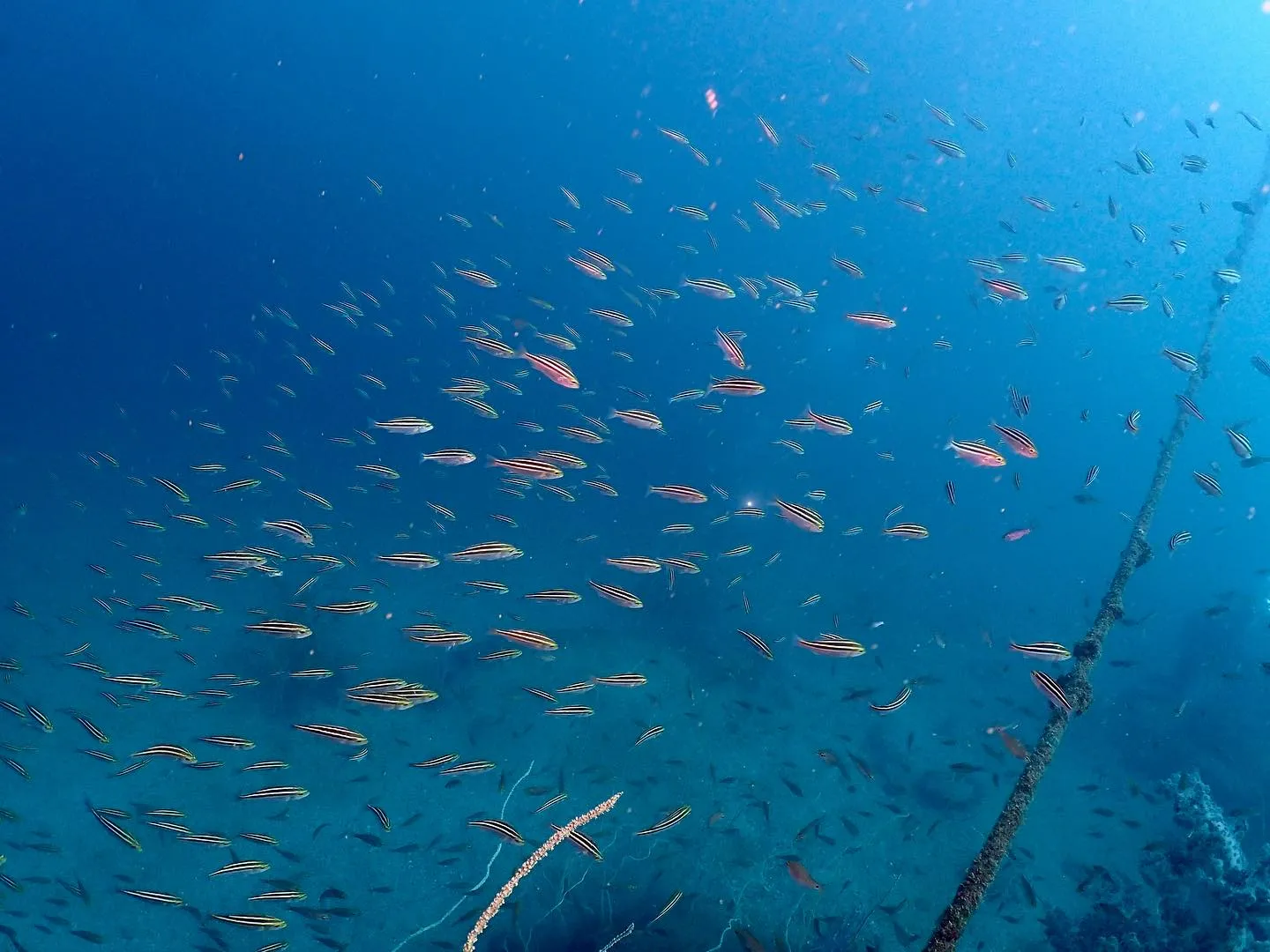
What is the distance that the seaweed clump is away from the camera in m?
7.27

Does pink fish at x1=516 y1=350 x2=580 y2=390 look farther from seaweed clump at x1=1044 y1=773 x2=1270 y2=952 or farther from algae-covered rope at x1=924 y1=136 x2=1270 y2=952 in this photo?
seaweed clump at x1=1044 y1=773 x2=1270 y2=952

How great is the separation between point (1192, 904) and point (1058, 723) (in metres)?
5.86

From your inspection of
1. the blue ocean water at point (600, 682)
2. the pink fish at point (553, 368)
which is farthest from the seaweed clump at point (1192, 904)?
the pink fish at point (553, 368)

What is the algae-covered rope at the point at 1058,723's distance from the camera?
4.49 metres

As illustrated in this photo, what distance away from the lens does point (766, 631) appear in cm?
1861

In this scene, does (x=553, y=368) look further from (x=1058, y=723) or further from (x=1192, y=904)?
(x=1192, y=904)

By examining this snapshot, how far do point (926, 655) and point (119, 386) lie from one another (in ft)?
227

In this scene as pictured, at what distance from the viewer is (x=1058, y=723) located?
253 inches

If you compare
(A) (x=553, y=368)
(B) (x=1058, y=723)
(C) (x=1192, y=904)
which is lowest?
(C) (x=1192, y=904)

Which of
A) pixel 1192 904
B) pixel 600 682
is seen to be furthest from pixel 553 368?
pixel 1192 904

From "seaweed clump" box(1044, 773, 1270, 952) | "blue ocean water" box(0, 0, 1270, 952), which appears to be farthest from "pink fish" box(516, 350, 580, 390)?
"seaweed clump" box(1044, 773, 1270, 952)

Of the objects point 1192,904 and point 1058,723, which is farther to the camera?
point 1192,904

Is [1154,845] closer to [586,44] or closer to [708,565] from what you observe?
[708,565]

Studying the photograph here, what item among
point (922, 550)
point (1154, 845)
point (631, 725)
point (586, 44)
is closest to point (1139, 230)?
point (1154, 845)
